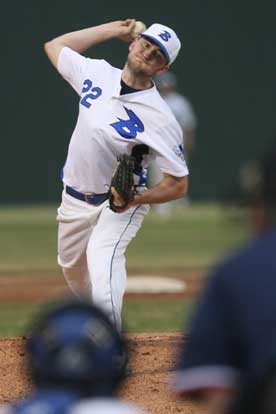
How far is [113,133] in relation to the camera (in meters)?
6.05

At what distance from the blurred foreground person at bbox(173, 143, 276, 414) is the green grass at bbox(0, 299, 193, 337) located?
5.79 m

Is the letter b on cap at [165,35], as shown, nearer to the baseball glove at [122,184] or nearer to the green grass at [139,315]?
the baseball glove at [122,184]

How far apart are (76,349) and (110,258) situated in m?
3.82

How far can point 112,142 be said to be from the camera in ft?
19.9

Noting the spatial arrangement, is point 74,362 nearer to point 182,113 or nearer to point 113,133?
point 113,133

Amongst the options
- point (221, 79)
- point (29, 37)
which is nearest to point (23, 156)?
point (29, 37)

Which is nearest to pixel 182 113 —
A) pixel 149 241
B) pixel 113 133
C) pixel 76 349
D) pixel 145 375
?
pixel 149 241

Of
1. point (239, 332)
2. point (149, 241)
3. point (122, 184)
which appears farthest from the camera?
point (149, 241)

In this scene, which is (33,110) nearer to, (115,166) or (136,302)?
(136,302)

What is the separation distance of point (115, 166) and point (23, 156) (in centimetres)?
1516

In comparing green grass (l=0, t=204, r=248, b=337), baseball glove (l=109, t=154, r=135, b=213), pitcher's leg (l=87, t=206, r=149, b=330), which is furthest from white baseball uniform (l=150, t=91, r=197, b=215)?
baseball glove (l=109, t=154, r=135, b=213)

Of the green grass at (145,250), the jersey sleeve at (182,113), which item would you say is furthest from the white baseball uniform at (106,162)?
the jersey sleeve at (182,113)

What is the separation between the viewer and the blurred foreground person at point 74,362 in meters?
2.14

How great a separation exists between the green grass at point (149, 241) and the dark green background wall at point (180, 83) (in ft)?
2.48
